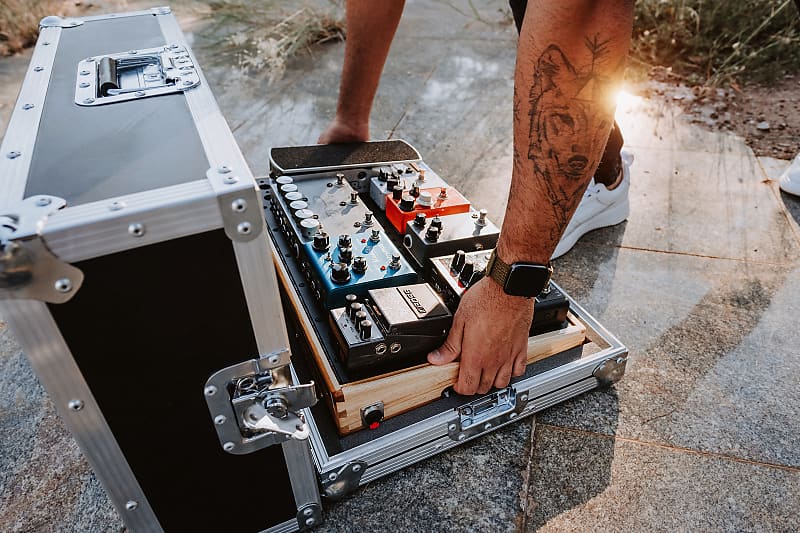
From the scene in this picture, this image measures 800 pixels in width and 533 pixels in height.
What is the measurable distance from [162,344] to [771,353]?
1.55 metres

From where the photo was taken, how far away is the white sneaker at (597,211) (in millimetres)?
1801

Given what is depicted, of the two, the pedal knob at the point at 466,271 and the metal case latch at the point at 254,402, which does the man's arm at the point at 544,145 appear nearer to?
the pedal knob at the point at 466,271

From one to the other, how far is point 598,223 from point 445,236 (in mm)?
842

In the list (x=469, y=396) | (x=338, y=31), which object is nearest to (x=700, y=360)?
(x=469, y=396)

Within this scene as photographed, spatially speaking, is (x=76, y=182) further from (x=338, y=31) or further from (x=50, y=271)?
(x=338, y=31)

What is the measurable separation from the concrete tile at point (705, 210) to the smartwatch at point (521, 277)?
0.94m

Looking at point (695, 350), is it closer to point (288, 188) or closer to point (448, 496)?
point (448, 496)

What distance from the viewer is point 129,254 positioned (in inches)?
24.6

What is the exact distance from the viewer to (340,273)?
3.71ft

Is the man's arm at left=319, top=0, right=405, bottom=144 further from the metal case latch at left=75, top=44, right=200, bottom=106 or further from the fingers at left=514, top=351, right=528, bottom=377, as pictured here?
the fingers at left=514, top=351, right=528, bottom=377

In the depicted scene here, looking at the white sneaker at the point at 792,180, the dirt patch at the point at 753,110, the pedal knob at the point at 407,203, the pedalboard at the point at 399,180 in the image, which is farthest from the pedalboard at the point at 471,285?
the dirt patch at the point at 753,110

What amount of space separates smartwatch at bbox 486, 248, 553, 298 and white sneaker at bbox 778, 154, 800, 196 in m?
1.63

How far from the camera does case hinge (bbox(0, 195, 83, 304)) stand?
0.56 m

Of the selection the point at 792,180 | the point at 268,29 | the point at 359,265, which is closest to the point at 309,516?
the point at 359,265
